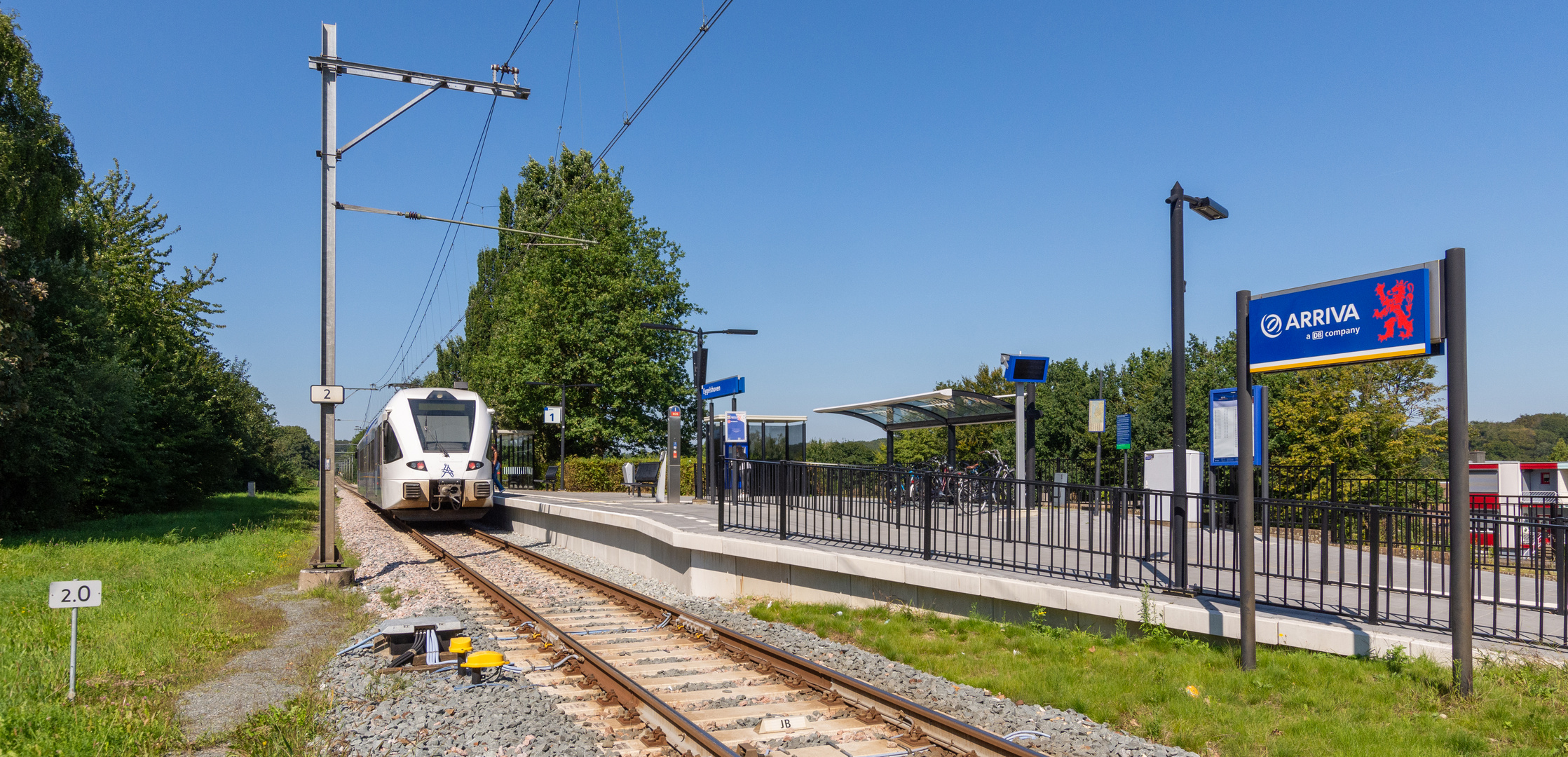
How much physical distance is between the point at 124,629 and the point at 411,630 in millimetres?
3283

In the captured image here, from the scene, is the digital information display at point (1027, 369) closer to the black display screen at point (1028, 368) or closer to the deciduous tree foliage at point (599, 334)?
the black display screen at point (1028, 368)

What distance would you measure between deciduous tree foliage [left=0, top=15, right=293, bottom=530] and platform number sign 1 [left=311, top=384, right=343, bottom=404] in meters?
6.36

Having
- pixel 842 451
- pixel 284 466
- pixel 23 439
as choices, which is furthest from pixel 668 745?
pixel 284 466

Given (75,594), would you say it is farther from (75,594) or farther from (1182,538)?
(1182,538)

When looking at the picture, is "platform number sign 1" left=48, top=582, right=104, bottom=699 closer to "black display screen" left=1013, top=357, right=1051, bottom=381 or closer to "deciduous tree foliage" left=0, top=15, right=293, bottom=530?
"deciduous tree foliage" left=0, top=15, right=293, bottom=530

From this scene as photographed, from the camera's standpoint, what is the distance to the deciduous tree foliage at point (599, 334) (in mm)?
41438

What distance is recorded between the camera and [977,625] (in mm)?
8938

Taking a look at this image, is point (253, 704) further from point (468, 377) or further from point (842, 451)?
point (842, 451)

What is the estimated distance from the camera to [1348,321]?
23.0ft

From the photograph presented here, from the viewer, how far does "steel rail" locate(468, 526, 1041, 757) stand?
219 inches

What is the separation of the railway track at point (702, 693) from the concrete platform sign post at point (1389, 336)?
9.70 ft

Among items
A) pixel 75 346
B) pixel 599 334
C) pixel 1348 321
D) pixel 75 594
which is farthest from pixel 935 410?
pixel 599 334

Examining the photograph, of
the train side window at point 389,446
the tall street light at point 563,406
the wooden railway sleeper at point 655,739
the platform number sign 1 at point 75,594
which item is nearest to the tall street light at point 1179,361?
the wooden railway sleeper at point 655,739

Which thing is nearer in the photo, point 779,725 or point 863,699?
point 779,725
